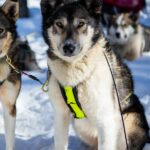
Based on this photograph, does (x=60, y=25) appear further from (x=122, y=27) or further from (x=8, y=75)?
(x=122, y=27)

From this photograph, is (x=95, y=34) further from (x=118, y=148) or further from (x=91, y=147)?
(x=91, y=147)

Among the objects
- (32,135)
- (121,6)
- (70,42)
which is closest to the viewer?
(70,42)

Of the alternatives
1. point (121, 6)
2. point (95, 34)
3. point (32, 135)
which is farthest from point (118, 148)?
point (121, 6)

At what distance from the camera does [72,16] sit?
9.53 ft

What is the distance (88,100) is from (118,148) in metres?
0.44

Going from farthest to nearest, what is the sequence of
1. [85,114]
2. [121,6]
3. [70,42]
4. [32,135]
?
[121,6], [32,135], [85,114], [70,42]

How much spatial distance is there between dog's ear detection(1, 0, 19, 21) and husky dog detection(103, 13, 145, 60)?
448 centimetres

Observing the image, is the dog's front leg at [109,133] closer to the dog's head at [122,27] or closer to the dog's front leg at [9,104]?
the dog's front leg at [9,104]

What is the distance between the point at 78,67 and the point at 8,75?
0.72m

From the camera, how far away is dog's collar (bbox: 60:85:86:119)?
9.79 ft

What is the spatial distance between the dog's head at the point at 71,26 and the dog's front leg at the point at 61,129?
0.46 m

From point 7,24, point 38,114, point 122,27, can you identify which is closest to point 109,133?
Answer: point 7,24

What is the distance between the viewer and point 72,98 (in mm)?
2986

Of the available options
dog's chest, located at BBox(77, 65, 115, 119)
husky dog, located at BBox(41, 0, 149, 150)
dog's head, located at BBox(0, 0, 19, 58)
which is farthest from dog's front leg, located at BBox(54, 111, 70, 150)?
dog's head, located at BBox(0, 0, 19, 58)
